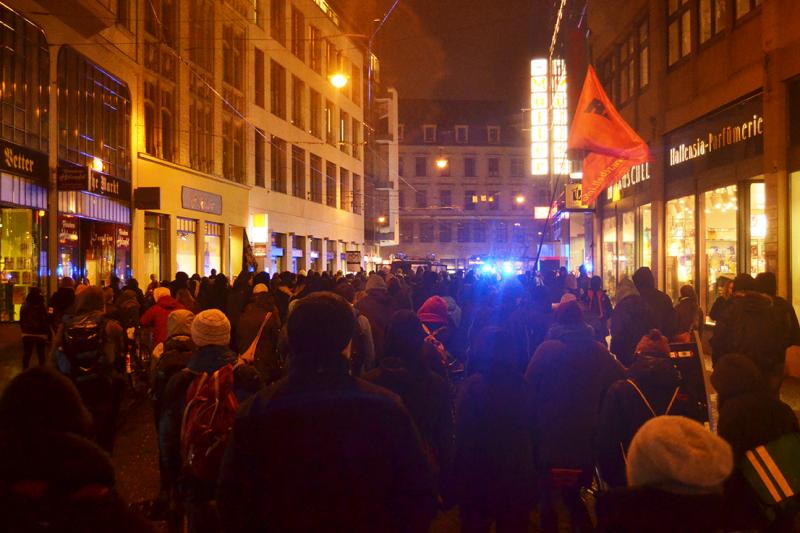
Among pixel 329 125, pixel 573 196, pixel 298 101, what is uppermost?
pixel 298 101

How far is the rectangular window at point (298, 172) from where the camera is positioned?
41.2 meters

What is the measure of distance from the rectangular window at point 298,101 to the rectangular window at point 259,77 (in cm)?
431

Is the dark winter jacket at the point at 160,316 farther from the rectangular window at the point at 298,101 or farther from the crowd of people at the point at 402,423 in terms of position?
the rectangular window at the point at 298,101

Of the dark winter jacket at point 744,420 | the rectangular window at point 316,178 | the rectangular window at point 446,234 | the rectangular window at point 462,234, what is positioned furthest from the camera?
the rectangular window at point 446,234

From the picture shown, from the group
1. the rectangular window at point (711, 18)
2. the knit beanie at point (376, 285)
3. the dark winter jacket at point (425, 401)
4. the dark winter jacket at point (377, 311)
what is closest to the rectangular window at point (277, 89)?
the rectangular window at point (711, 18)

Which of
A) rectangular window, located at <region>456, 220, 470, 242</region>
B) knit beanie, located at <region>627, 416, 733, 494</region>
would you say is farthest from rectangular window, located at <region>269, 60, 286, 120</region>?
rectangular window, located at <region>456, 220, 470, 242</region>

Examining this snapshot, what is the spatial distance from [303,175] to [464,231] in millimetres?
39699

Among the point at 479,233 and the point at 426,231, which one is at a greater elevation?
the point at 426,231

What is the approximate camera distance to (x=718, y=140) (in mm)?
16094

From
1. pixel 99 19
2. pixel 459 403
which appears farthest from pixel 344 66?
pixel 459 403

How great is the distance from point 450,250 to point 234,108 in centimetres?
4907

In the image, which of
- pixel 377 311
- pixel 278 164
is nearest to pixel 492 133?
pixel 278 164

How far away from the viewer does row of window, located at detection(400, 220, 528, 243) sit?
3132 inches

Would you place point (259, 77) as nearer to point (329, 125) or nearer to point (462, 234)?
point (329, 125)
